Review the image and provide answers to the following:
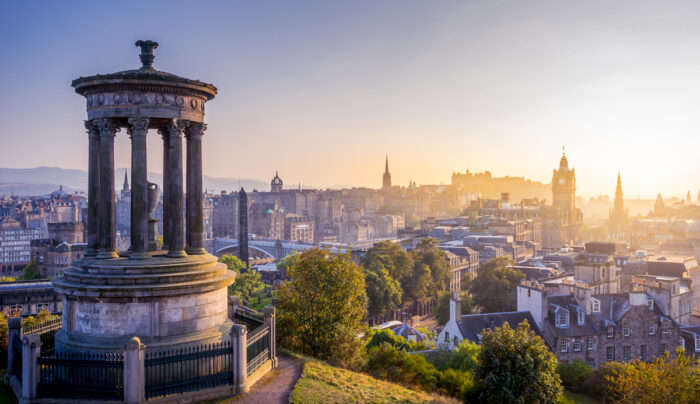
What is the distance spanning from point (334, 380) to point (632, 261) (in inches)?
3084

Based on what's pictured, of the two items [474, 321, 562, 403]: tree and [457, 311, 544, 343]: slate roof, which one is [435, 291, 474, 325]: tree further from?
[474, 321, 562, 403]: tree

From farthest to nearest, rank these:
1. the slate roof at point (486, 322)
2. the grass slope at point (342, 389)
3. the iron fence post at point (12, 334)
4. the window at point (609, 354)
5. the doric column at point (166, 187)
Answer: the window at point (609, 354), the slate roof at point (486, 322), the doric column at point (166, 187), the iron fence post at point (12, 334), the grass slope at point (342, 389)

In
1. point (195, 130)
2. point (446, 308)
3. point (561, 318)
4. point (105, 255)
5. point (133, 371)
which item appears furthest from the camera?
point (446, 308)

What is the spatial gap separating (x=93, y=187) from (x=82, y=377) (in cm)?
658

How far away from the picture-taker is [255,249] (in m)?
135

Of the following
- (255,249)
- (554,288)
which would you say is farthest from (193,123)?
(255,249)

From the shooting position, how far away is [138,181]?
1788 cm

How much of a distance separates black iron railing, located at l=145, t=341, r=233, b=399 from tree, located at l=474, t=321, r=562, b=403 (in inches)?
409

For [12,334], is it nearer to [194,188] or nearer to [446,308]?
[194,188]

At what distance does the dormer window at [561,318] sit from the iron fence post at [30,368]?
126 feet

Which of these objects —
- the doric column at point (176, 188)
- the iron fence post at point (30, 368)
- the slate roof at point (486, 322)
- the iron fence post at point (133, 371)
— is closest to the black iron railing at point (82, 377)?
the iron fence post at point (30, 368)

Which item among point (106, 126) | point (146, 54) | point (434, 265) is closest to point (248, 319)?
point (106, 126)

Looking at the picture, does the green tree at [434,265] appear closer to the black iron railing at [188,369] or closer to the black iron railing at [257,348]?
the black iron railing at [257,348]

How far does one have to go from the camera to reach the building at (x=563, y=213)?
A: 555 ft
